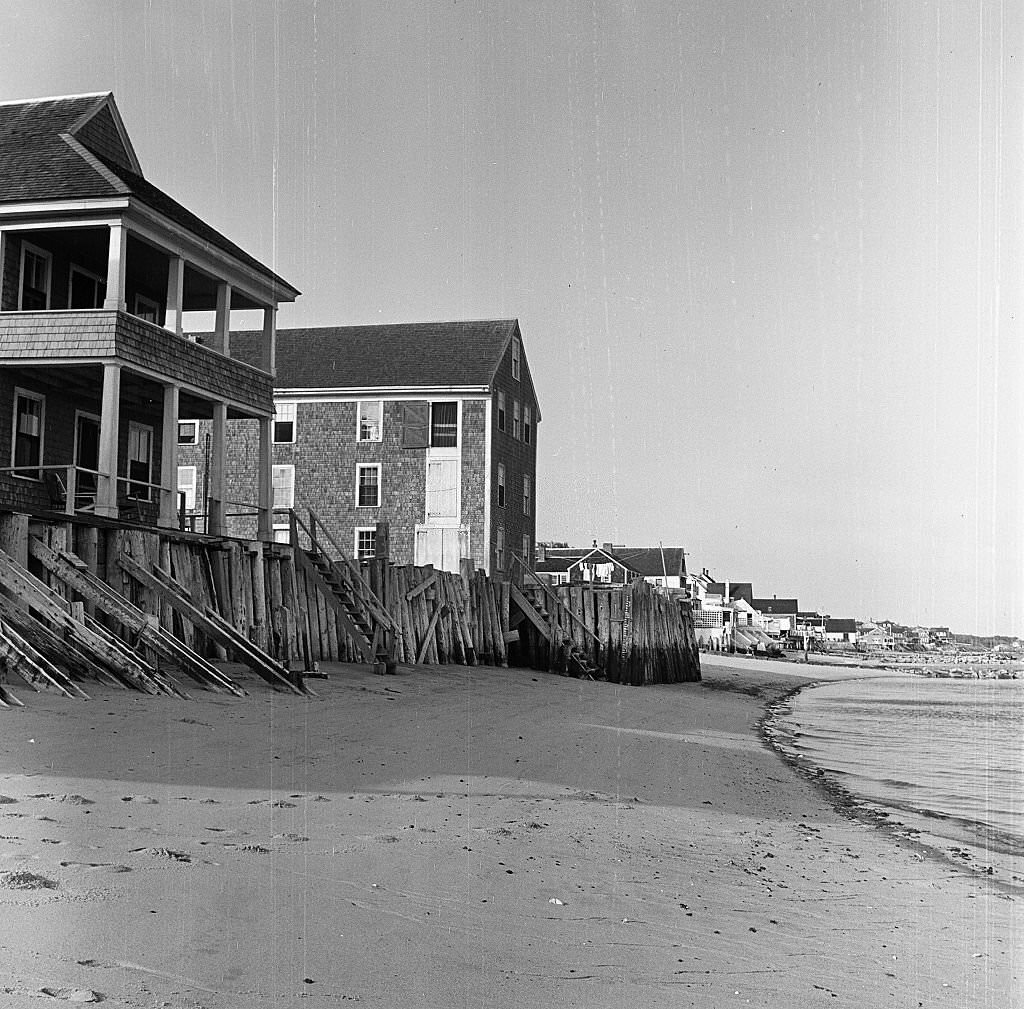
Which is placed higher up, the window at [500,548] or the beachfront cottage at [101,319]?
the beachfront cottage at [101,319]

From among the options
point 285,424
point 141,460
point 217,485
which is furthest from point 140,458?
point 285,424

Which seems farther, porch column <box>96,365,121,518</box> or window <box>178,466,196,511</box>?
window <box>178,466,196,511</box>

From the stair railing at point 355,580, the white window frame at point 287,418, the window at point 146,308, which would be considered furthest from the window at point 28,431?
the white window frame at point 287,418

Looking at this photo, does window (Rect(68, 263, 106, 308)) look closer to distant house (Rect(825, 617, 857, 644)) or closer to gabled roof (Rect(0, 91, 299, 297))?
gabled roof (Rect(0, 91, 299, 297))

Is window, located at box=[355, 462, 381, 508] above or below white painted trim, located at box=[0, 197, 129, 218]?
below

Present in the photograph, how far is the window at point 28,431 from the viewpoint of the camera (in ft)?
74.3

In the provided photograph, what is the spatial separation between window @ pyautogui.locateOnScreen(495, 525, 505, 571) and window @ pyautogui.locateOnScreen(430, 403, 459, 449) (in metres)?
3.61

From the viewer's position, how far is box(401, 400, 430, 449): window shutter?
43.8 m

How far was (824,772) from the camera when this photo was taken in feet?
48.7

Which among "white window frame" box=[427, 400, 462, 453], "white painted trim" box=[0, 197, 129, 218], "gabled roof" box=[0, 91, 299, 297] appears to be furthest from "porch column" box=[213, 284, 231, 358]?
"white window frame" box=[427, 400, 462, 453]

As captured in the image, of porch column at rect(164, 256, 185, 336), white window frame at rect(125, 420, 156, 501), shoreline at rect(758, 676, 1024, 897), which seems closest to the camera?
shoreline at rect(758, 676, 1024, 897)

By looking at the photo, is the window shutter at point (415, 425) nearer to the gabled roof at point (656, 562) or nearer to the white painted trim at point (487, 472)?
the white painted trim at point (487, 472)

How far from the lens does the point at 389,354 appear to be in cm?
4622

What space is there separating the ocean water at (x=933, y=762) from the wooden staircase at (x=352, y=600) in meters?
7.59
